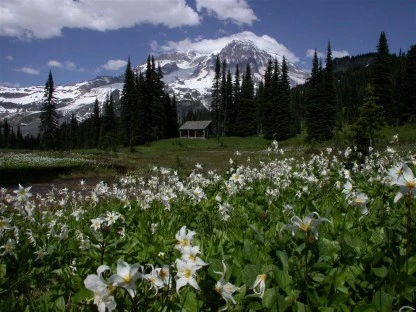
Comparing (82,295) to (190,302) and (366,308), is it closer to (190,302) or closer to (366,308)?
(190,302)

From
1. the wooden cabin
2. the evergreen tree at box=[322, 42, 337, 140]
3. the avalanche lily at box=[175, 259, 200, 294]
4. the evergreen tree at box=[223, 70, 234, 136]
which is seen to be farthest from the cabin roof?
the avalanche lily at box=[175, 259, 200, 294]

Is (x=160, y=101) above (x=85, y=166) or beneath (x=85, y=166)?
above

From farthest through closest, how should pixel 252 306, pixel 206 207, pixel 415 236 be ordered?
pixel 206 207 → pixel 415 236 → pixel 252 306

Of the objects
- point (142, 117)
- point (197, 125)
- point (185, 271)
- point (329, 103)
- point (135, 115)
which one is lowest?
point (185, 271)

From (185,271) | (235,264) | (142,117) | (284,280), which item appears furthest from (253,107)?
(185,271)

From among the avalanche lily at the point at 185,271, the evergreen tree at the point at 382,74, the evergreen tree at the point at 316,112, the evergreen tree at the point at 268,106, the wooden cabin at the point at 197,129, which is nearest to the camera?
the avalanche lily at the point at 185,271

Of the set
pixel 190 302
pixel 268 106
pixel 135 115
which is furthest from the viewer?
pixel 268 106

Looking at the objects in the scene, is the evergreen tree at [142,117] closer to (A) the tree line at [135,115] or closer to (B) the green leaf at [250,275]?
(A) the tree line at [135,115]

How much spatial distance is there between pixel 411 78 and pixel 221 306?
224 feet

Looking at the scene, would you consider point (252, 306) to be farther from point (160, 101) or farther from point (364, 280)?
point (160, 101)

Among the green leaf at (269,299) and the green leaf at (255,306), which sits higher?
the green leaf at (269,299)

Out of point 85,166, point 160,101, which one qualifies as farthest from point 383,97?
point 85,166

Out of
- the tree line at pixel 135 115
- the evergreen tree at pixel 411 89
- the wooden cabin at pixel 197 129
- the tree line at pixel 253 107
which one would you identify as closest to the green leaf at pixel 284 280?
the evergreen tree at pixel 411 89

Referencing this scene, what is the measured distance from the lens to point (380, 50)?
63.4 metres
